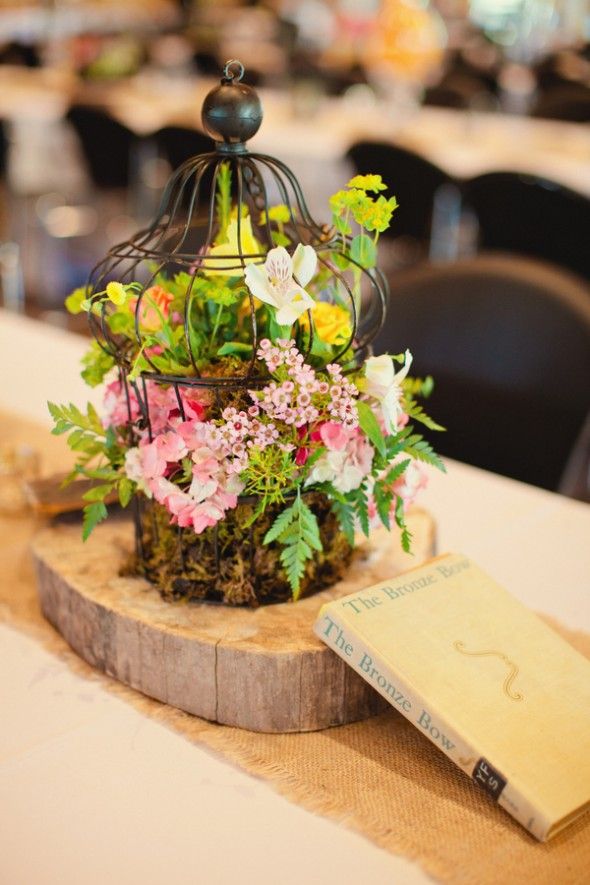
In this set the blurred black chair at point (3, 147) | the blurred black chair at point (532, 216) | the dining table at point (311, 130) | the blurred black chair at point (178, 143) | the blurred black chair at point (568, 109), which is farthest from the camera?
the blurred black chair at point (568, 109)

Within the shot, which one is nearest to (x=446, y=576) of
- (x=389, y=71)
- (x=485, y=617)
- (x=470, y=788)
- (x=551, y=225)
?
(x=485, y=617)

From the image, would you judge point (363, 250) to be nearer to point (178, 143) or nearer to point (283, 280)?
point (283, 280)

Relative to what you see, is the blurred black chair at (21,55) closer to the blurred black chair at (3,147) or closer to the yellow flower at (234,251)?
the blurred black chair at (3,147)

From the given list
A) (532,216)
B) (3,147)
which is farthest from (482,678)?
(3,147)

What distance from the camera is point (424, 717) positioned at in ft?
2.48

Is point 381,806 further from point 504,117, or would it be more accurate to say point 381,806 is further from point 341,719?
point 504,117

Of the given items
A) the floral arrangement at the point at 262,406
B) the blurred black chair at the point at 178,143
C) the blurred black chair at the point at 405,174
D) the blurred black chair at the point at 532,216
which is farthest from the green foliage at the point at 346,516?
the blurred black chair at the point at 178,143

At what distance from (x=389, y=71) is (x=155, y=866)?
4.31 meters

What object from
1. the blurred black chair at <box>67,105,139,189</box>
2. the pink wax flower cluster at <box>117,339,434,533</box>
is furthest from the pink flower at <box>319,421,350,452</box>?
the blurred black chair at <box>67,105,139,189</box>

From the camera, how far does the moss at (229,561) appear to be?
867 mm

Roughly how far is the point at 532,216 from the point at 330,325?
221 centimetres

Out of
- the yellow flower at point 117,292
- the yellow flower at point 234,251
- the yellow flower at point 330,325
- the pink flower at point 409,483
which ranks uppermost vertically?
the yellow flower at point 234,251

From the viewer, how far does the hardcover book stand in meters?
0.72

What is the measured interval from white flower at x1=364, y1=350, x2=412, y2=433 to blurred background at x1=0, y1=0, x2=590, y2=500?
69 cm
